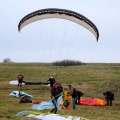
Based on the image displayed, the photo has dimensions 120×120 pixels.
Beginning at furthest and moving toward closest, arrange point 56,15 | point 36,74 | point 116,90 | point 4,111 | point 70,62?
point 70,62
point 36,74
point 116,90
point 56,15
point 4,111

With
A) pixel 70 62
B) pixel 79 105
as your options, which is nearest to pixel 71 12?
Result: pixel 79 105

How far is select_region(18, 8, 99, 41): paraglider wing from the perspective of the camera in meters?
22.2

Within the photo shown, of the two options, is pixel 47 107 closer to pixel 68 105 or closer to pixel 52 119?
pixel 68 105

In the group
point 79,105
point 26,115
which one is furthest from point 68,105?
point 26,115

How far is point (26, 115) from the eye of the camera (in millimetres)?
18266

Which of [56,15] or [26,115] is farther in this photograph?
[56,15]

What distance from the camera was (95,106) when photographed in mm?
27359

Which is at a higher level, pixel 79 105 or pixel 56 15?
pixel 56 15

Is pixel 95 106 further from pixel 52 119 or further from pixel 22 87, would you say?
pixel 22 87

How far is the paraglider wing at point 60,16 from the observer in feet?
72.7

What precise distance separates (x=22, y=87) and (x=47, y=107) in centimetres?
2156

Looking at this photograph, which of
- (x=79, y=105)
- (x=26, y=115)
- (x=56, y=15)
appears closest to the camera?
(x=26, y=115)

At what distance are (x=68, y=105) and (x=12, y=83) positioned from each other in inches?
957

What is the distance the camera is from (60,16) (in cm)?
2252
